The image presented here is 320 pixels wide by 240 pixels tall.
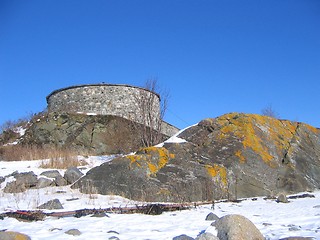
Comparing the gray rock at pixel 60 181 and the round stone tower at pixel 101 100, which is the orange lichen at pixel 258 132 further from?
the round stone tower at pixel 101 100

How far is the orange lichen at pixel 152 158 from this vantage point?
26.6 feet

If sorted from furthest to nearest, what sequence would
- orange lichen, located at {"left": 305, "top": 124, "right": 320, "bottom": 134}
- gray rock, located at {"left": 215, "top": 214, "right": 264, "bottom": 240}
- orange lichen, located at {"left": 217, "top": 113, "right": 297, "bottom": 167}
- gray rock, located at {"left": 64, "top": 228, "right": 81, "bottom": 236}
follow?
orange lichen, located at {"left": 305, "top": 124, "right": 320, "bottom": 134}
orange lichen, located at {"left": 217, "top": 113, "right": 297, "bottom": 167}
gray rock, located at {"left": 64, "top": 228, "right": 81, "bottom": 236}
gray rock, located at {"left": 215, "top": 214, "right": 264, "bottom": 240}

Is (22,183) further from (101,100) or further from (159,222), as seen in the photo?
(101,100)

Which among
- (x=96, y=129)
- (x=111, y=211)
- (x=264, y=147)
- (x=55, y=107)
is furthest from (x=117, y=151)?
(x=111, y=211)

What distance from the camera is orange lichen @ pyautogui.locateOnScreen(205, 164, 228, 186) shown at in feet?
26.4

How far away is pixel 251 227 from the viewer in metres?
3.45

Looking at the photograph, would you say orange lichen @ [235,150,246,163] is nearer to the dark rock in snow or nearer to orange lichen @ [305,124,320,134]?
orange lichen @ [305,124,320,134]

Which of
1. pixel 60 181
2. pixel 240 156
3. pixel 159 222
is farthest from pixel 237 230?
pixel 60 181

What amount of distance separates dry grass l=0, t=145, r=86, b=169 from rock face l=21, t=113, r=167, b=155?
105 inches

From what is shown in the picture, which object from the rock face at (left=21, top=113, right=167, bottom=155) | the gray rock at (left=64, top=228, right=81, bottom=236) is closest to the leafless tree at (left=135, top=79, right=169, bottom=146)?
the rock face at (left=21, top=113, right=167, bottom=155)

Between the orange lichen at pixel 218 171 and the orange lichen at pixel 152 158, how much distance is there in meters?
1.00

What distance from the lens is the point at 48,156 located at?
41.0ft

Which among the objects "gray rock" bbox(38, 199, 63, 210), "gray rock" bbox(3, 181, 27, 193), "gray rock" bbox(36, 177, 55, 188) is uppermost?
"gray rock" bbox(36, 177, 55, 188)

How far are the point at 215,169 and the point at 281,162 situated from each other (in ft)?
6.79
